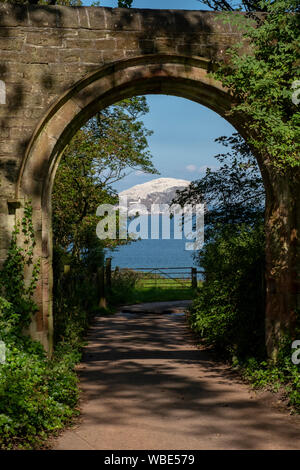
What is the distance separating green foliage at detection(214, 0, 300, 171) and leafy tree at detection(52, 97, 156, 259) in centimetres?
899

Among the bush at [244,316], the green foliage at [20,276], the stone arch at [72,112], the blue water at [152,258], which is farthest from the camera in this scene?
the blue water at [152,258]

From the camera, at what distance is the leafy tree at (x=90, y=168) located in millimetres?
14609

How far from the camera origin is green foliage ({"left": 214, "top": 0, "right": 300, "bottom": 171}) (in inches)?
207

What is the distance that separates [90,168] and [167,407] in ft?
34.5

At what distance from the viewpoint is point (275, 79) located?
555 centimetres

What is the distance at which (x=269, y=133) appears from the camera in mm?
5359

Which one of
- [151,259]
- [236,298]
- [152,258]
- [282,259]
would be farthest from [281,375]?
[152,258]

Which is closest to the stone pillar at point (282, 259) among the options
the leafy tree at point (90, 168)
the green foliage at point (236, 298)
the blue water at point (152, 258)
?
the green foliage at point (236, 298)

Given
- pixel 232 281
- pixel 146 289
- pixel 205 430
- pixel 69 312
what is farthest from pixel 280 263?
pixel 146 289

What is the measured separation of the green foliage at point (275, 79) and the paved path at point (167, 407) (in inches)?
102

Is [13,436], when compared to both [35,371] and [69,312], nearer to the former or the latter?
[35,371]

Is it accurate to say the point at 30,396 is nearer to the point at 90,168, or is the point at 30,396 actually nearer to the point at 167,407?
the point at 167,407

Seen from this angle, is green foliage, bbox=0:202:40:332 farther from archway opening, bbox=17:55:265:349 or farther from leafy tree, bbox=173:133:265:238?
leafy tree, bbox=173:133:265:238

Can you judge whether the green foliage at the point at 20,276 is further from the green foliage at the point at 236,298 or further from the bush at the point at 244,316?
the green foliage at the point at 236,298
